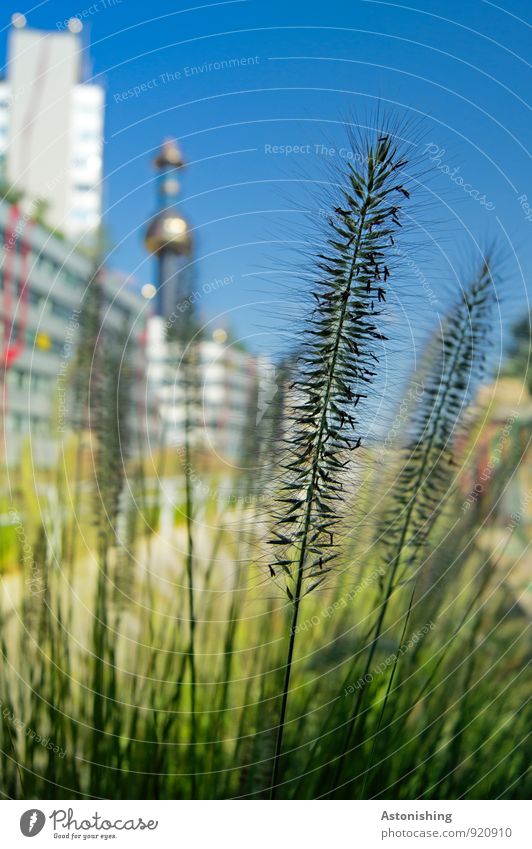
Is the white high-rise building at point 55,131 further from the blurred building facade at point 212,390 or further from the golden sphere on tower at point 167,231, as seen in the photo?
the blurred building facade at point 212,390

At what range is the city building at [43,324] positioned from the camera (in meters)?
0.87

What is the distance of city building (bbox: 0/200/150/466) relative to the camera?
87 cm

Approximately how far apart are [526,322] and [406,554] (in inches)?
14.3

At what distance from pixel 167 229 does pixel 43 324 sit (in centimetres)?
22

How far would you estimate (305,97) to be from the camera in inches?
31.9

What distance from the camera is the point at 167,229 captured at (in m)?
0.85

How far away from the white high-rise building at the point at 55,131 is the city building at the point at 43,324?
4cm

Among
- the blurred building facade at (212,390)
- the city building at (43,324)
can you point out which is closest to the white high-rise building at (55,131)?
the city building at (43,324)

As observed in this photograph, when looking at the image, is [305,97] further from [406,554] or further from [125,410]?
[406,554]

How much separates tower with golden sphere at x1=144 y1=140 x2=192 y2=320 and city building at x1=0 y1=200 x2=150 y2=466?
0.07 m

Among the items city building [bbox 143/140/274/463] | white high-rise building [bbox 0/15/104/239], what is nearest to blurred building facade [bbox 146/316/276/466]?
city building [bbox 143/140/274/463]

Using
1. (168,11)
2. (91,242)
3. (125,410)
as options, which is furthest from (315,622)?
(168,11)

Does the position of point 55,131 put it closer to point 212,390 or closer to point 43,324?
point 43,324

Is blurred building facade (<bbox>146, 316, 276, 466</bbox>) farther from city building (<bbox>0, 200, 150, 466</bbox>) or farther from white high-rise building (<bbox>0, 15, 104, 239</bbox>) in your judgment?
white high-rise building (<bbox>0, 15, 104, 239</bbox>)
